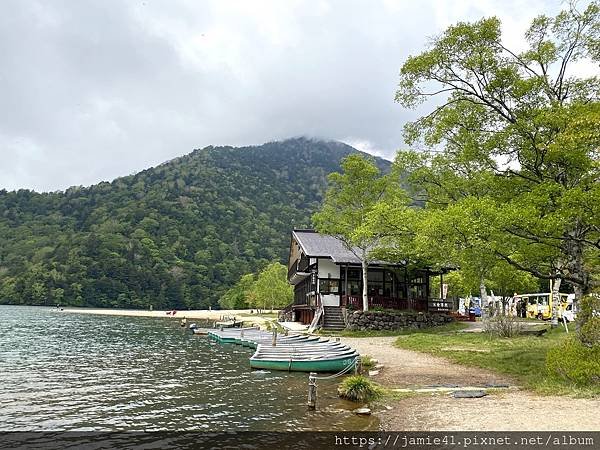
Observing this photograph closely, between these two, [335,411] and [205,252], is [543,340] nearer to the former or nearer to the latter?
[335,411]

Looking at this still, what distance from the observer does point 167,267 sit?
393 ft

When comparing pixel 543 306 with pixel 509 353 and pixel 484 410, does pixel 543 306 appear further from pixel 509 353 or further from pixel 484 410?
pixel 484 410

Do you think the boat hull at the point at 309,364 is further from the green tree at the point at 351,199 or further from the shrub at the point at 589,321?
the green tree at the point at 351,199

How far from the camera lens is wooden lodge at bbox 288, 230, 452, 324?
112ft

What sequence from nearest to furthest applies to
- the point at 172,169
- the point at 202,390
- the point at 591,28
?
the point at 591,28 → the point at 202,390 → the point at 172,169

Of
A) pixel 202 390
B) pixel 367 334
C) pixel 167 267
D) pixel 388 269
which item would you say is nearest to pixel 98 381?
pixel 202 390

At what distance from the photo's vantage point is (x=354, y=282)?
36750 millimetres

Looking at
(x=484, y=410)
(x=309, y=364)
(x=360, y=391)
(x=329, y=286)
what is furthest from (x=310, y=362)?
(x=329, y=286)

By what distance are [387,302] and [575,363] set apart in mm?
22942

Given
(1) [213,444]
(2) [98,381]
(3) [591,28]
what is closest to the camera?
(1) [213,444]

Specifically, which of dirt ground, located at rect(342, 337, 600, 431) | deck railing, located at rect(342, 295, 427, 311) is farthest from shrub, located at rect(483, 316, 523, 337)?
deck railing, located at rect(342, 295, 427, 311)

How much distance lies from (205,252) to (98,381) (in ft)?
350

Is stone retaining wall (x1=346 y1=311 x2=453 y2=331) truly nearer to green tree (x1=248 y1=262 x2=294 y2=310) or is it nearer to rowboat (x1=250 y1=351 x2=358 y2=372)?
rowboat (x1=250 y1=351 x2=358 y2=372)

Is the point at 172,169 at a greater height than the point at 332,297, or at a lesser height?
greater
